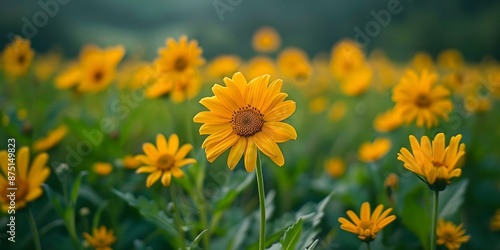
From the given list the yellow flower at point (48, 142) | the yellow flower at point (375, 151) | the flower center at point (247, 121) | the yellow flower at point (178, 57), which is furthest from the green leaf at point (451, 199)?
the yellow flower at point (48, 142)

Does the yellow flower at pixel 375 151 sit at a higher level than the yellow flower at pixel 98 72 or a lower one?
lower

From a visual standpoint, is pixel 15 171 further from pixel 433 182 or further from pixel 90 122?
pixel 433 182

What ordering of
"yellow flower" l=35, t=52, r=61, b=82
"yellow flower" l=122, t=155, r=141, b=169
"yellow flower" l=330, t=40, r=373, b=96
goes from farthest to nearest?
"yellow flower" l=35, t=52, r=61, b=82 → "yellow flower" l=330, t=40, r=373, b=96 → "yellow flower" l=122, t=155, r=141, b=169

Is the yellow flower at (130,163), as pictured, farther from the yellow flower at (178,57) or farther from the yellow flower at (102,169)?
the yellow flower at (178,57)

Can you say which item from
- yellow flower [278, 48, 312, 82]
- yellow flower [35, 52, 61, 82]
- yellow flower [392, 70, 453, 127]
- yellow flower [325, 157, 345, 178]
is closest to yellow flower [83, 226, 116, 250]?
yellow flower [392, 70, 453, 127]

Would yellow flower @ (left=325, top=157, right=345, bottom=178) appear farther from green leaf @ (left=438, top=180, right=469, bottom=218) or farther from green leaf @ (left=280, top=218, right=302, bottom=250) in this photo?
green leaf @ (left=280, top=218, right=302, bottom=250)

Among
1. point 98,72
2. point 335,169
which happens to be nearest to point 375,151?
point 335,169

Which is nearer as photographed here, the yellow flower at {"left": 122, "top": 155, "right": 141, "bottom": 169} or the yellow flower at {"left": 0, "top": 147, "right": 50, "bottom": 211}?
the yellow flower at {"left": 0, "top": 147, "right": 50, "bottom": 211}
